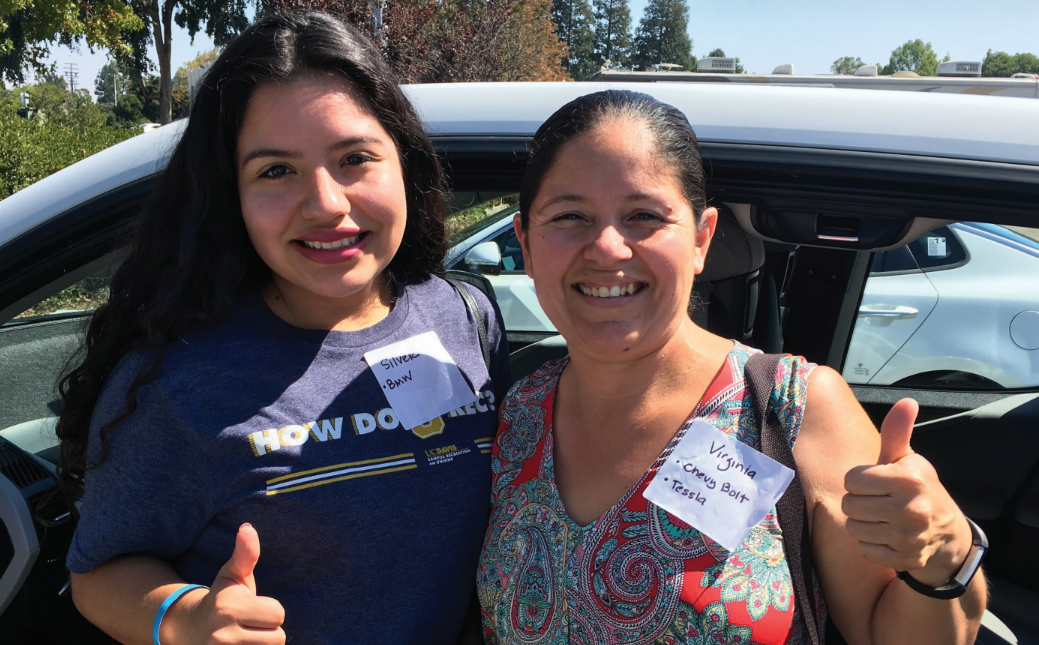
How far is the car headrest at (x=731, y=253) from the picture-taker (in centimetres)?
190

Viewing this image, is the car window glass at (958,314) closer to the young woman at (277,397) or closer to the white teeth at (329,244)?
the young woman at (277,397)

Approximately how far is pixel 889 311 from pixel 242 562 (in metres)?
2.92

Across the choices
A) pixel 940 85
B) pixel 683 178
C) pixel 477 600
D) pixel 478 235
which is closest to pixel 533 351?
pixel 478 235

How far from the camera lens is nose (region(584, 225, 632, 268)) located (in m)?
1.35

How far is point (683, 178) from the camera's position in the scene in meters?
1.39

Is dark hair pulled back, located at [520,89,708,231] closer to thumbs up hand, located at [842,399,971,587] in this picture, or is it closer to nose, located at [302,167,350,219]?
nose, located at [302,167,350,219]

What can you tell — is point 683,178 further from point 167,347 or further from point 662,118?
point 167,347

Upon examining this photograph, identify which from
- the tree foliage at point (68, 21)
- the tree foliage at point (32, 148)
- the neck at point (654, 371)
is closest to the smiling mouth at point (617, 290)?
the neck at point (654, 371)

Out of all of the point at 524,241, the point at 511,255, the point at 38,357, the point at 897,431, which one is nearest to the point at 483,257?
the point at 511,255

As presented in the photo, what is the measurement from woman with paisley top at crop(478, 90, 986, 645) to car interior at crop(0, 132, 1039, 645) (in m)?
0.17

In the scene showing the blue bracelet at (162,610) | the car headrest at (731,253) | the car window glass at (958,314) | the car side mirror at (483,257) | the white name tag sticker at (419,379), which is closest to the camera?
the blue bracelet at (162,610)

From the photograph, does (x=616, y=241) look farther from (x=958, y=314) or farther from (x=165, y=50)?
(x=165, y=50)

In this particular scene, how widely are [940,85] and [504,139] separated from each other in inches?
102

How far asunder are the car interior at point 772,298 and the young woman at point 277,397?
20cm
